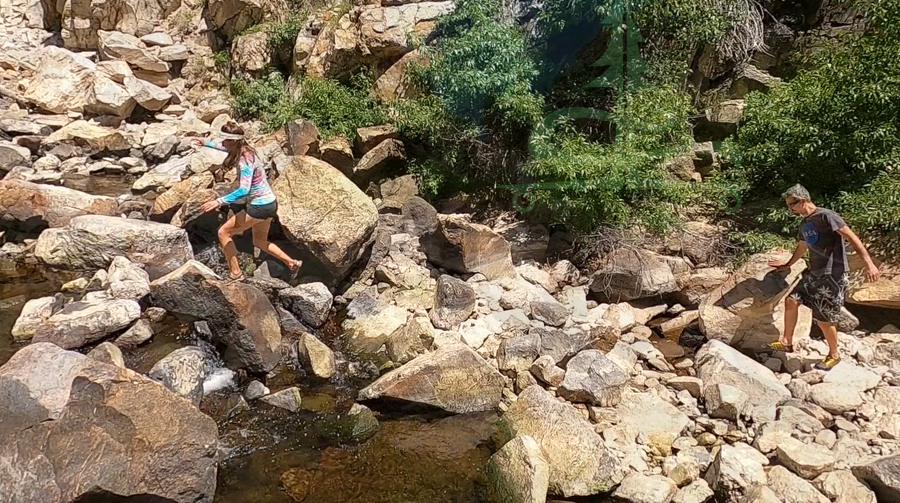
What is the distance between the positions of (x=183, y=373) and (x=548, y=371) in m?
3.57

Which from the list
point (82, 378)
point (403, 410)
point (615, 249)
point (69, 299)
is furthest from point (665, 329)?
point (69, 299)

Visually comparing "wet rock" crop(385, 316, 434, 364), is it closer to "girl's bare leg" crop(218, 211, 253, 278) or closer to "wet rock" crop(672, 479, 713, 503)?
"girl's bare leg" crop(218, 211, 253, 278)

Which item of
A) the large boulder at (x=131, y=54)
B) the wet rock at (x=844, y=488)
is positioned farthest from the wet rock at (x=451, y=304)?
the large boulder at (x=131, y=54)

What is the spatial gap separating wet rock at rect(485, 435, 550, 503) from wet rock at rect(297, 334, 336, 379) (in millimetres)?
2220

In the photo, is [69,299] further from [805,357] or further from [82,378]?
[805,357]

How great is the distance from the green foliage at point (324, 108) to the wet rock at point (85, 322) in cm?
626

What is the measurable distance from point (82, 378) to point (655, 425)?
15.6ft

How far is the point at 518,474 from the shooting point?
460cm

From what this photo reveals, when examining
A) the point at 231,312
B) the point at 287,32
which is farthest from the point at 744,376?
the point at 287,32

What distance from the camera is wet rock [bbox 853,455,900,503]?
4270 millimetres

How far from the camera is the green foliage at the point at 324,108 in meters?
12.2

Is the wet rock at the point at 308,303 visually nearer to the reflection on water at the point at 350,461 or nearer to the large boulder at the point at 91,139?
the reflection on water at the point at 350,461

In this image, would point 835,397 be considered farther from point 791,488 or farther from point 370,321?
point 370,321

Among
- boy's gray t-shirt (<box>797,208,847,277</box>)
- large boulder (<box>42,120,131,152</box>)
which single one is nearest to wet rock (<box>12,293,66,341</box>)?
large boulder (<box>42,120,131,152</box>)
